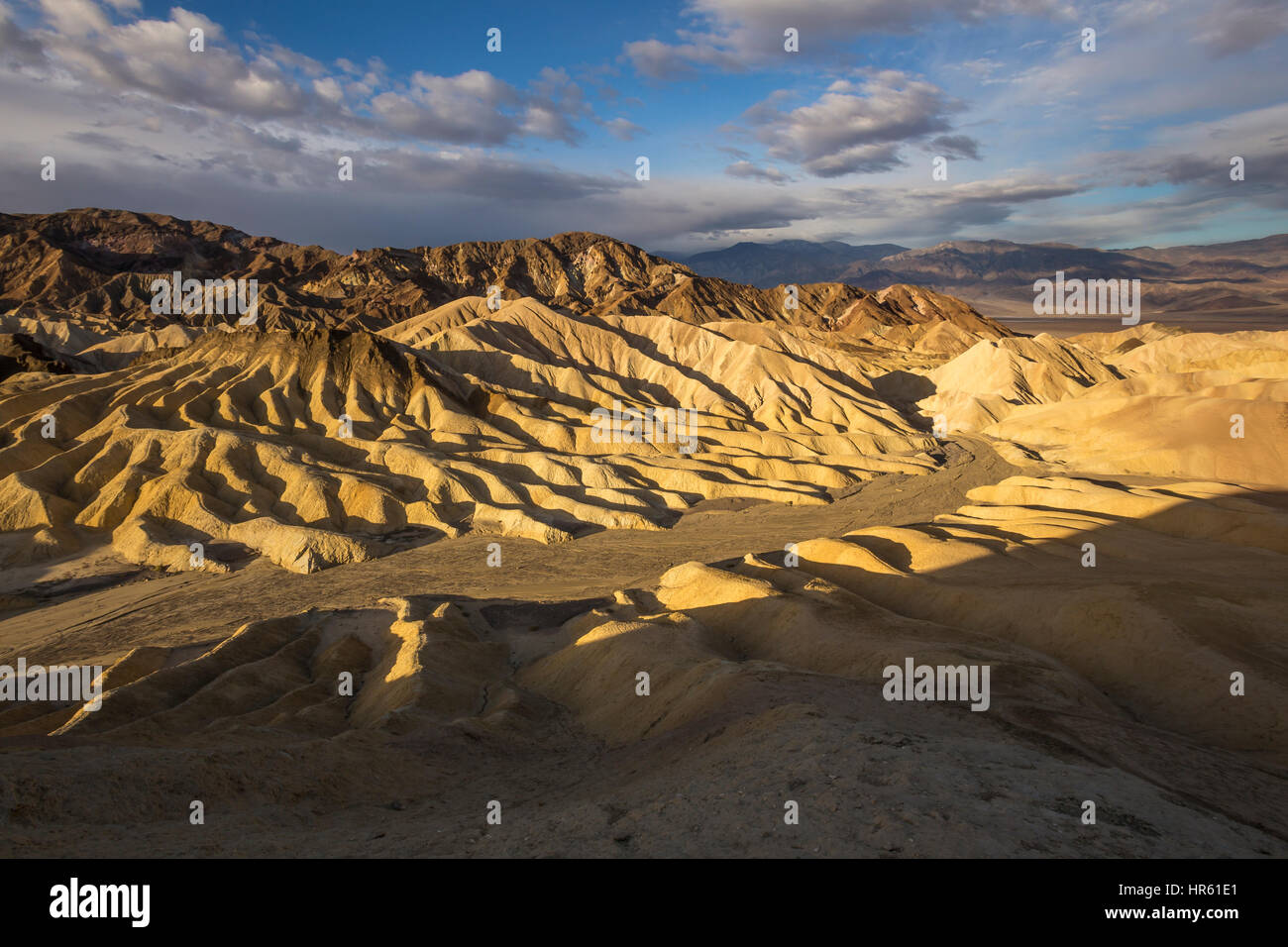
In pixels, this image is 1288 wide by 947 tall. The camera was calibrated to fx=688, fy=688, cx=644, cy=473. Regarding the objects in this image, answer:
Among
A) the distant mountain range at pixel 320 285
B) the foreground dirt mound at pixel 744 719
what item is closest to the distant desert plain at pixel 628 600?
the foreground dirt mound at pixel 744 719

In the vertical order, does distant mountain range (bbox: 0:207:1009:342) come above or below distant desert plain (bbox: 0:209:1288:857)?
above

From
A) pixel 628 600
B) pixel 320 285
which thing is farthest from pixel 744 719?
pixel 320 285

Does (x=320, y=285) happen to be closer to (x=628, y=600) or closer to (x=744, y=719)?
(x=628, y=600)

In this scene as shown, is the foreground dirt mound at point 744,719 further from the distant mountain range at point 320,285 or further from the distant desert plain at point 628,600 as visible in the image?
the distant mountain range at point 320,285

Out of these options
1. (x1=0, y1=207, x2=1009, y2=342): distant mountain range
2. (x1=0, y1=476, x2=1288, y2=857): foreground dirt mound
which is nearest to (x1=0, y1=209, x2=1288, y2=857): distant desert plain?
(x1=0, y1=476, x2=1288, y2=857): foreground dirt mound

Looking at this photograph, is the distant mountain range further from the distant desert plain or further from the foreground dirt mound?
the foreground dirt mound

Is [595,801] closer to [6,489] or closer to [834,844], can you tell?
[834,844]

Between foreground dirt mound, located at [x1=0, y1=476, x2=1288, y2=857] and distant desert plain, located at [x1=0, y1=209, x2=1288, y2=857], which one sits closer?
foreground dirt mound, located at [x1=0, y1=476, x2=1288, y2=857]

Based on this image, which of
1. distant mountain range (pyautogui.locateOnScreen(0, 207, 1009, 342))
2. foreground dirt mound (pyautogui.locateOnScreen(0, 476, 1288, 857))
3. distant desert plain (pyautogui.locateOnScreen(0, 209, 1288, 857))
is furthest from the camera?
distant mountain range (pyautogui.locateOnScreen(0, 207, 1009, 342))
